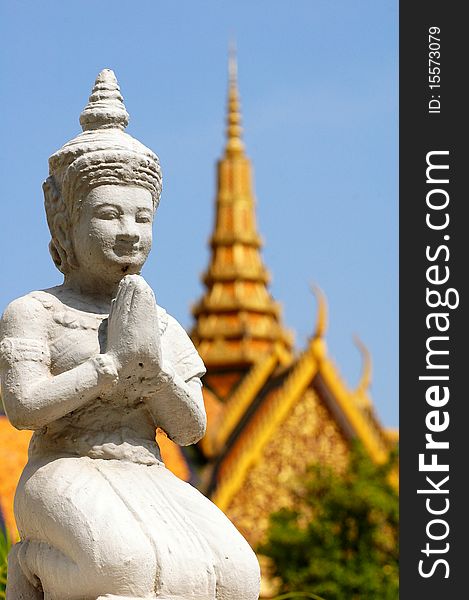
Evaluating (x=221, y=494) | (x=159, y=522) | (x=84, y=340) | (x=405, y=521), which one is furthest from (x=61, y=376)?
(x=221, y=494)

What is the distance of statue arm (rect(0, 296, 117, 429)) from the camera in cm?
532

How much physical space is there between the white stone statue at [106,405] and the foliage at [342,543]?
13087 millimetres

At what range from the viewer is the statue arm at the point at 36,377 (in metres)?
5.32

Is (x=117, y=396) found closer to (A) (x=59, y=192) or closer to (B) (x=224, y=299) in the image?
(A) (x=59, y=192)

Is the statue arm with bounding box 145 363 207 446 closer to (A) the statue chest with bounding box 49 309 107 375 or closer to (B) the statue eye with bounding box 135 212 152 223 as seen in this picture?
(A) the statue chest with bounding box 49 309 107 375

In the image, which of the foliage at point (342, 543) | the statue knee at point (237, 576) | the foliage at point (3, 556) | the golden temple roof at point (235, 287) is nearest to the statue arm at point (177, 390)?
the statue knee at point (237, 576)

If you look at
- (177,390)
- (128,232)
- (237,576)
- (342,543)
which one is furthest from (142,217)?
(342,543)

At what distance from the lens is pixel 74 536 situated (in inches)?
203

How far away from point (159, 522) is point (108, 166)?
45.7 inches

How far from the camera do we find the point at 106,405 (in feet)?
18.0

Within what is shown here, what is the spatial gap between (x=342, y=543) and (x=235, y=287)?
6739 mm

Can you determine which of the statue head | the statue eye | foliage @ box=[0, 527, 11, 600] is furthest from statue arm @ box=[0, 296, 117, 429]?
foliage @ box=[0, 527, 11, 600]

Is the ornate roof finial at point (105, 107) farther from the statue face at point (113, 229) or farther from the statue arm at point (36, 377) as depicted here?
the statue arm at point (36, 377)

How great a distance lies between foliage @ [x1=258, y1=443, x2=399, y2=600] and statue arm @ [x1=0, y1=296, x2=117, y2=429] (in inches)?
522
